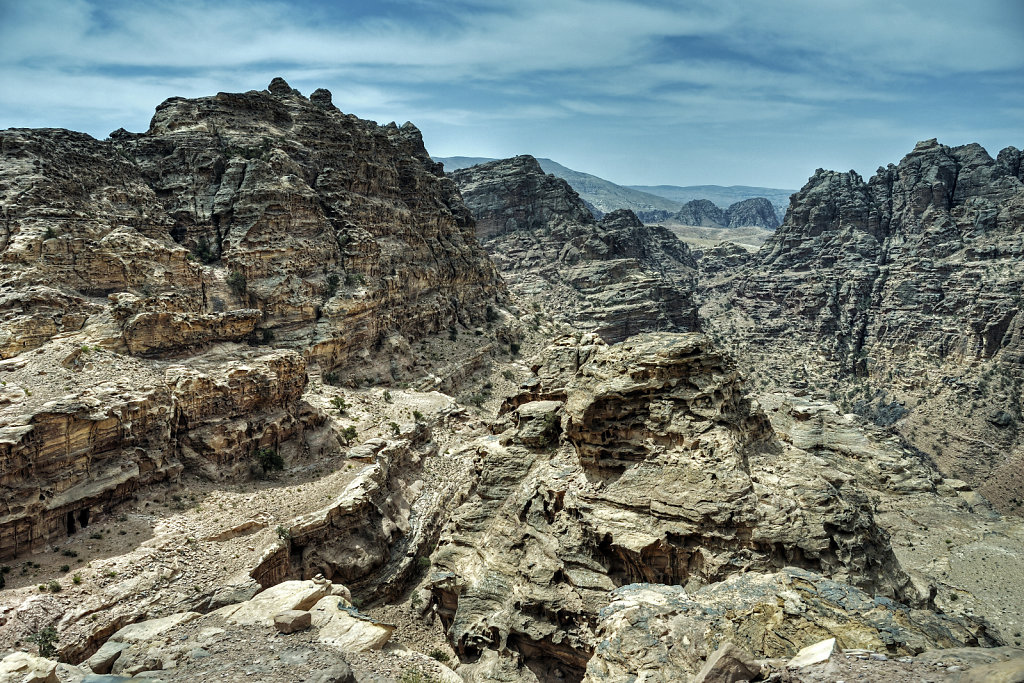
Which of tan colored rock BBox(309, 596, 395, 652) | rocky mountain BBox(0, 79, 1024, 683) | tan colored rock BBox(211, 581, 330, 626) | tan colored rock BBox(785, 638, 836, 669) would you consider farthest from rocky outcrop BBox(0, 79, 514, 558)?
tan colored rock BBox(785, 638, 836, 669)

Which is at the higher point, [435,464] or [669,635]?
[669,635]

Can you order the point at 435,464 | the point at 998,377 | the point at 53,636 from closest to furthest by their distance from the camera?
the point at 53,636 < the point at 435,464 < the point at 998,377

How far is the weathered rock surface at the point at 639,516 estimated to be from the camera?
50.1ft

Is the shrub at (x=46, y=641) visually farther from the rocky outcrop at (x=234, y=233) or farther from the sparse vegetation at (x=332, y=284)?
the sparse vegetation at (x=332, y=284)

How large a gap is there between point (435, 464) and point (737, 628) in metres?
27.6

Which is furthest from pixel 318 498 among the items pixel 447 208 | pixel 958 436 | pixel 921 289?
pixel 921 289

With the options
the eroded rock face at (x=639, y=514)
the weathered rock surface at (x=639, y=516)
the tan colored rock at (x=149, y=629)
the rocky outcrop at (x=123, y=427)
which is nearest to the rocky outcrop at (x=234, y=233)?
the rocky outcrop at (x=123, y=427)

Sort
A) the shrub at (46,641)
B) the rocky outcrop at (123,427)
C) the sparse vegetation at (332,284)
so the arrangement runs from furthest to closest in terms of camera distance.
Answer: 1. the sparse vegetation at (332,284)
2. the rocky outcrop at (123,427)
3. the shrub at (46,641)

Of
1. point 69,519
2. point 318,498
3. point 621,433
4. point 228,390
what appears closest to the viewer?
point 621,433

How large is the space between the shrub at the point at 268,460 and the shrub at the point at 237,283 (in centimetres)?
1440

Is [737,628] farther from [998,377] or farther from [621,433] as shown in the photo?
[998,377]

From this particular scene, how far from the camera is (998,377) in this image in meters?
73.5

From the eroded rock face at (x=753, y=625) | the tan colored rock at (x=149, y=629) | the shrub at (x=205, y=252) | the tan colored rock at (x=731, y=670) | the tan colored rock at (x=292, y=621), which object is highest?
the shrub at (x=205, y=252)

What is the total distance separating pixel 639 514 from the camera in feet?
55.1
